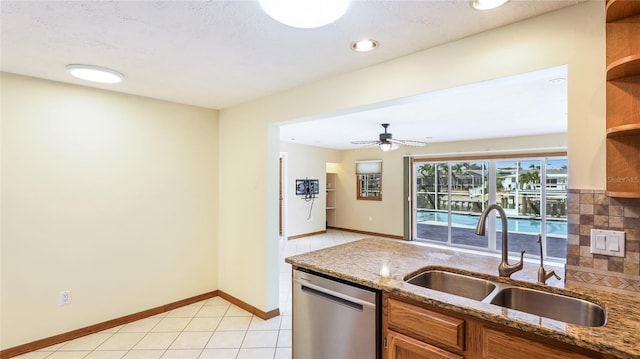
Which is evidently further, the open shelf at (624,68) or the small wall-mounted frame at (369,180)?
the small wall-mounted frame at (369,180)

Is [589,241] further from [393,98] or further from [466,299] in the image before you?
[393,98]

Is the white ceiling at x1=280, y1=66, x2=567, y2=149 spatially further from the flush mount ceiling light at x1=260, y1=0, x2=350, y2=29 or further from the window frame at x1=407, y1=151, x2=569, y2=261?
the flush mount ceiling light at x1=260, y1=0, x2=350, y2=29

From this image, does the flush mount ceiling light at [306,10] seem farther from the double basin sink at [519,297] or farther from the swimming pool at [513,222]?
the swimming pool at [513,222]

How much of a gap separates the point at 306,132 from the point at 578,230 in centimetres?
445

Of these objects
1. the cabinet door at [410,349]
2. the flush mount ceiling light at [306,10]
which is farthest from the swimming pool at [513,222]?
the flush mount ceiling light at [306,10]

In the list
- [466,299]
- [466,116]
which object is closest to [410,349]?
[466,299]

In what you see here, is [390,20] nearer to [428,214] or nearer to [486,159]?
[486,159]

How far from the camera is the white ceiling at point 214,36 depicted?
1.47 metres

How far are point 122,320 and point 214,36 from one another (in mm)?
2838

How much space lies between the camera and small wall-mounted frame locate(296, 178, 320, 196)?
7348 mm

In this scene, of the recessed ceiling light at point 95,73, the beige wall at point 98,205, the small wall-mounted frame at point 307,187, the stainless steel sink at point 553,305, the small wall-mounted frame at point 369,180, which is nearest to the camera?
the stainless steel sink at point 553,305

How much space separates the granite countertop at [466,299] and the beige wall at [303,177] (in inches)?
185

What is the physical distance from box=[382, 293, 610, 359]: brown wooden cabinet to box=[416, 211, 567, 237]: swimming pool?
224 inches

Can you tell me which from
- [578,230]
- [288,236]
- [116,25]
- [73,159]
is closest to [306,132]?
[288,236]
